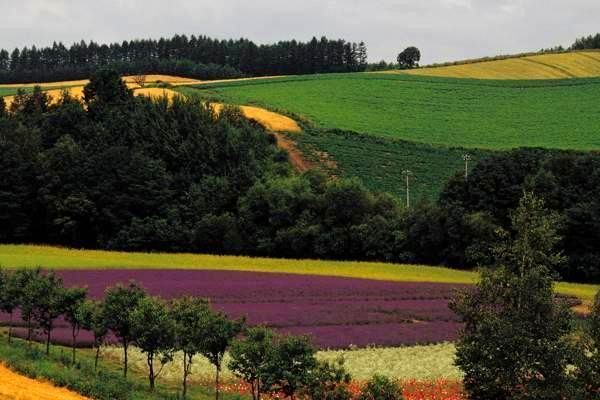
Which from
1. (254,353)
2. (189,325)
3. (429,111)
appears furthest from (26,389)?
(429,111)

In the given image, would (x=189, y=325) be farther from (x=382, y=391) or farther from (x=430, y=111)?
(x=430, y=111)

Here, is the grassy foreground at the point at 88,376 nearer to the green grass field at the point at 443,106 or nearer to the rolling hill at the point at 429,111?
the rolling hill at the point at 429,111

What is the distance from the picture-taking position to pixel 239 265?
236ft

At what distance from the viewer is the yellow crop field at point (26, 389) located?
81.9 ft

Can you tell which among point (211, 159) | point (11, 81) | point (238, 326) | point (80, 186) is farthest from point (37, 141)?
point (11, 81)

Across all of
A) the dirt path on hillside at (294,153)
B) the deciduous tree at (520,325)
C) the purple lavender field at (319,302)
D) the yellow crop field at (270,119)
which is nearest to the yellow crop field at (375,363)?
the purple lavender field at (319,302)

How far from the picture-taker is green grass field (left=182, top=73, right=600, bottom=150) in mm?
120188

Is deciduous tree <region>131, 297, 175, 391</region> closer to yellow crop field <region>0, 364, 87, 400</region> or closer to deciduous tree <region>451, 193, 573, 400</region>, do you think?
yellow crop field <region>0, 364, 87, 400</region>

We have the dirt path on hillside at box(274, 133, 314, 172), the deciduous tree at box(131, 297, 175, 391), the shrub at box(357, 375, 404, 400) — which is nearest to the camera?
the shrub at box(357, 375, 404, 400)

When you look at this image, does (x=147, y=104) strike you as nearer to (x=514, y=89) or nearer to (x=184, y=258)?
(x=184, y=258)

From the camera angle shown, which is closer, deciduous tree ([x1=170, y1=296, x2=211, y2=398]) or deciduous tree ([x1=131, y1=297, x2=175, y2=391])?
deciduous tree ([x1=170, y1=296, x2=211, y2=398])

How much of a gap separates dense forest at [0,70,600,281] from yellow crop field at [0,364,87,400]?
140 feet

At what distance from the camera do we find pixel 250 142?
10662 centimetres

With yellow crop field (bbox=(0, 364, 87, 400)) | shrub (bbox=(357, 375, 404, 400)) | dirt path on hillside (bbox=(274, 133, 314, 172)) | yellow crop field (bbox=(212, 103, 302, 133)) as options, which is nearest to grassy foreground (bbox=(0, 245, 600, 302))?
dirt path on hillside (bbox=(274, 133, 314, 172))
